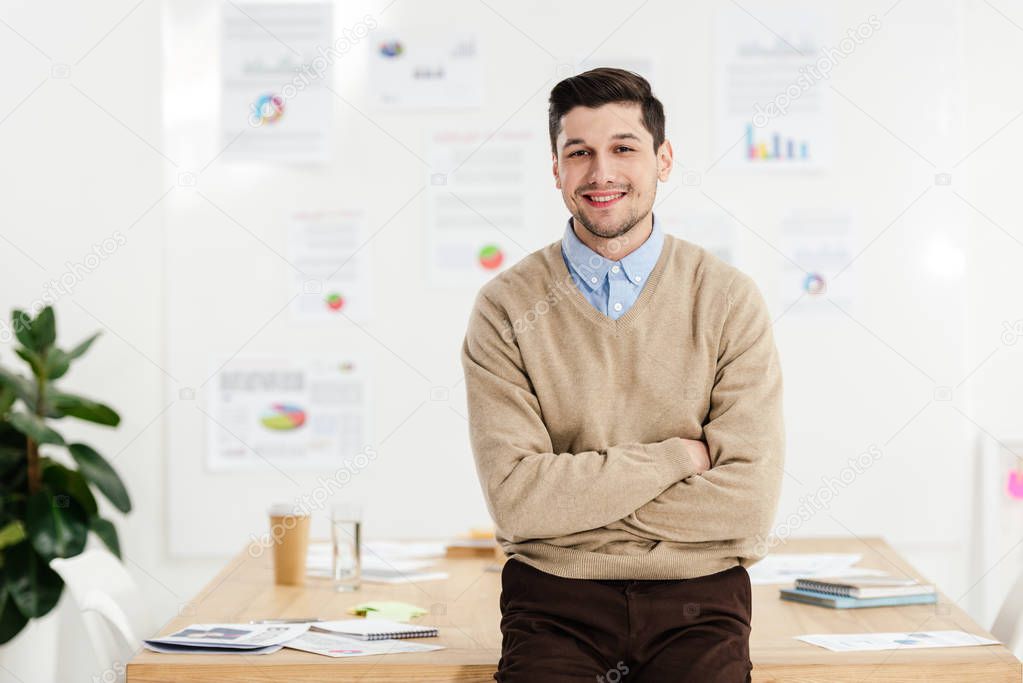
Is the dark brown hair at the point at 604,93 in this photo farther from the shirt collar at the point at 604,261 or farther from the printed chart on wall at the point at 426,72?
the printed chart on wall at the point at 426,72

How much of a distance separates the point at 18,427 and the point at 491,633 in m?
1.82

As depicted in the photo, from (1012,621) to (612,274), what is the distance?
100cm

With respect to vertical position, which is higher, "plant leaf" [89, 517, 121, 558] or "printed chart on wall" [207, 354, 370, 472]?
"printed chart on wall" [207, 354, 370, 472]

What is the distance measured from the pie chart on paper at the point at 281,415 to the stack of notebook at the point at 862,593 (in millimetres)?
2069

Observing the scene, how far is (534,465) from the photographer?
6.20ft

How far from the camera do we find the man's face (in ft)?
6.55

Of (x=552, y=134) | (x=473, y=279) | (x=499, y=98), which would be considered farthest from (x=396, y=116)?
(x=552, y=134)

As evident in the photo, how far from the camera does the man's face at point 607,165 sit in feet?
6.55

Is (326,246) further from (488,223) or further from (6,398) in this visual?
(6,398)

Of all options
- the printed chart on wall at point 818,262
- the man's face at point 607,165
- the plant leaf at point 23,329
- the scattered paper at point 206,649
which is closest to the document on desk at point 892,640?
the man's face at point 607,165

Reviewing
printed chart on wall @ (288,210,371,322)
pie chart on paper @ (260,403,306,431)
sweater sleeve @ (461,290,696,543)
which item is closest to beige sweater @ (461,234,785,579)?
sweater sleeve @ (461,290,696,543)

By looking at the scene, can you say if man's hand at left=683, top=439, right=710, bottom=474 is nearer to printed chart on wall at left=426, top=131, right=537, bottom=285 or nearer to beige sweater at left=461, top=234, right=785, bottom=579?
beige sweater at left=461, top=234, right=785, bottom=579

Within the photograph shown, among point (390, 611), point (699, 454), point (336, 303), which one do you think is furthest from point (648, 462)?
point (336, 303)

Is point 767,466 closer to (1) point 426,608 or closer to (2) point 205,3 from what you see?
(1) point 426,608
